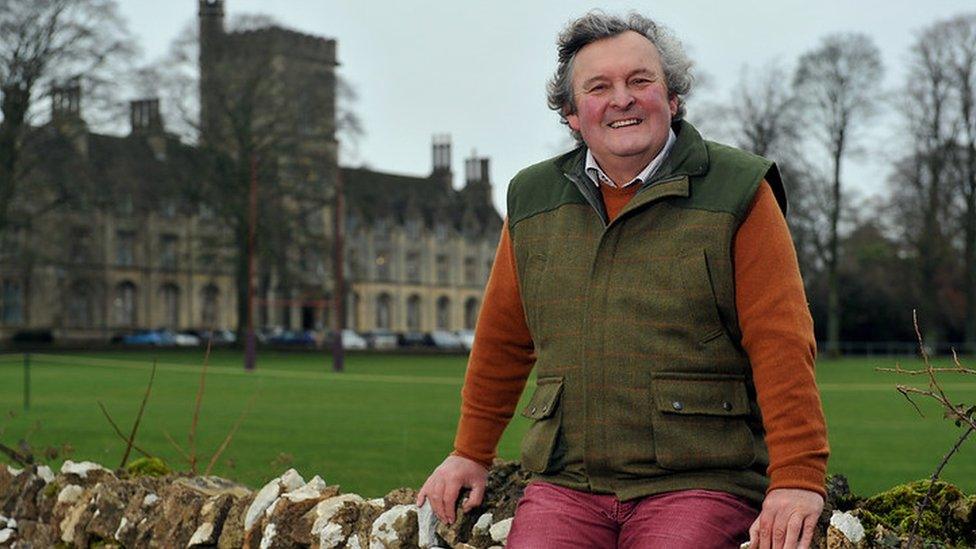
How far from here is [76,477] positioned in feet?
18.3

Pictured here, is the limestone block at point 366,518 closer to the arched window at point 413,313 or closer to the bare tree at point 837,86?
the bare tree at point 837,86

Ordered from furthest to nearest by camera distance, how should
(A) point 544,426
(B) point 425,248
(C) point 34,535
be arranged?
(B) point 425,248 → (C) point 34,535 → (A) point 544,426

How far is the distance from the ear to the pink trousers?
0.90 metres

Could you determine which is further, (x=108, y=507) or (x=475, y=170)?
(x=475, y=170)

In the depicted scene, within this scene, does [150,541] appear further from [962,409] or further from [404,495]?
[962,409]

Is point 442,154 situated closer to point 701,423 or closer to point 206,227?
point 206,227

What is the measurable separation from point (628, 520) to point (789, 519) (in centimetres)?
43

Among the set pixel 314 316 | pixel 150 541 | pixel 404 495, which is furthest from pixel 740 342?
pixel 314 316

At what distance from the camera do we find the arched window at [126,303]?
77.7 meters

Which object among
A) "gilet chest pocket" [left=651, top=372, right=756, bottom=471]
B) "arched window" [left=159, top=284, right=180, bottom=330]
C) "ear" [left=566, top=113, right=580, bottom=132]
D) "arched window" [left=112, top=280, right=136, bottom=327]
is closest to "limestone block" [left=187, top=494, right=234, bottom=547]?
"ear" [left=566, top=113, right=580, bottom=132]

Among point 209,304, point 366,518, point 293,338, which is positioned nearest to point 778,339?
point 366,518

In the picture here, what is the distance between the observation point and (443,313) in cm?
10500

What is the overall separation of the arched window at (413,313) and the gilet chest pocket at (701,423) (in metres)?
98.3

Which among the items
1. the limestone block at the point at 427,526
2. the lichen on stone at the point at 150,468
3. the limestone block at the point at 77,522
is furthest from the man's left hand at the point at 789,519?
the lichen on stone at the point at 150,468
